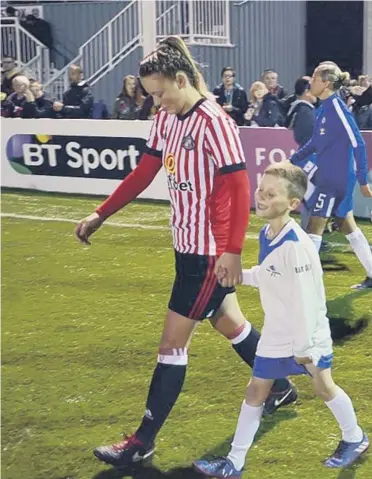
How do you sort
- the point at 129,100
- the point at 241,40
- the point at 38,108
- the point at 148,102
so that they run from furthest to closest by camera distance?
the point at 241,40 < the point at 38,108 < the point at 129,100 < the point at 148,102

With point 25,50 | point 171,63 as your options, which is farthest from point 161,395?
point 25,50

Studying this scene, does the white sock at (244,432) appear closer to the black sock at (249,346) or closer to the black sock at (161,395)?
the black sock at (161,395)

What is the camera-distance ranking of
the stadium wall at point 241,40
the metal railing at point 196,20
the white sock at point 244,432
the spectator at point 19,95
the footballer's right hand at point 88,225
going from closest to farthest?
the white sock at point 244,432
the footballer's right hand at point 88,225
the spectator at point 19,95
the metal railing at point 196,20
the stadium wall at point 241,40

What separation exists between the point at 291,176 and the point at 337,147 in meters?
3.17

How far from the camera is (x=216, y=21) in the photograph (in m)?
20.8

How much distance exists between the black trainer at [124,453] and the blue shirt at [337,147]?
3.21 m

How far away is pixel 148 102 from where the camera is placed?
42.9ft

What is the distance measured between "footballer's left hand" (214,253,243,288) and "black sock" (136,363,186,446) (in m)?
0.56

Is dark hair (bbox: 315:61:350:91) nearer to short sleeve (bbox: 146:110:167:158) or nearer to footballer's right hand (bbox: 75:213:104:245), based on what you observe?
short sleeve (bbox: 146:110:167:158)

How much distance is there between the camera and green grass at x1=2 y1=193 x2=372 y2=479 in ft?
13.8

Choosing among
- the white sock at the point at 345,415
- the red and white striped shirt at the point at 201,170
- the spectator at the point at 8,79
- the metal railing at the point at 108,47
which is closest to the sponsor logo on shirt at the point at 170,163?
the red and white striped shirt at the point at 201,170

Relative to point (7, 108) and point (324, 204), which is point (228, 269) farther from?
point (7, 108)

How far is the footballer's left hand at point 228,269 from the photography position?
372 cm

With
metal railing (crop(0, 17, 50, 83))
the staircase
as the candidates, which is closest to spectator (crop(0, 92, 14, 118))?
the staircase
